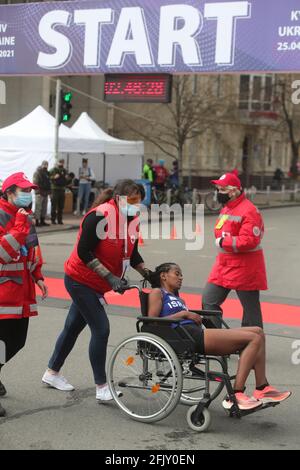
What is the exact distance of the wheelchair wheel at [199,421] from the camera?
507 centimetres

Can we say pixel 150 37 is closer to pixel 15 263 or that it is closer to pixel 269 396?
pixel 15 263

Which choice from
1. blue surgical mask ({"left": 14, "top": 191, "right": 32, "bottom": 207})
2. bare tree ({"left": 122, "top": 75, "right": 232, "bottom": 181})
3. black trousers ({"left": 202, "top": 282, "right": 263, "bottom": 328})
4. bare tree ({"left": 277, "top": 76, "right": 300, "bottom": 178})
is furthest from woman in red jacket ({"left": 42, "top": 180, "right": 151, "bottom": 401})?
bare tree ({"left": 277, "top": 76, "right": 300, "bottom": 178})

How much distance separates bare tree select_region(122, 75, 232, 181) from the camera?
3325 centimetres

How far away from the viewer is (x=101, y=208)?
5516mm

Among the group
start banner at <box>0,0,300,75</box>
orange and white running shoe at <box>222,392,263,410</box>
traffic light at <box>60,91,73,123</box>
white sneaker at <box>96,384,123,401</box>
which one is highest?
start banner at <box>0,0,300,75</box>

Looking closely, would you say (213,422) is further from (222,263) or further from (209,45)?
(209,45)

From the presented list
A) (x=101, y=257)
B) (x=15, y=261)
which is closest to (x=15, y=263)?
(x=15, y=261)

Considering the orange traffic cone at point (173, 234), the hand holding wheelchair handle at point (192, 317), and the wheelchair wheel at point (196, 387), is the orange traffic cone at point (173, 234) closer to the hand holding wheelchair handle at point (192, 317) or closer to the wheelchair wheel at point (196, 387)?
the wheelchair wheel at point (196, 387)

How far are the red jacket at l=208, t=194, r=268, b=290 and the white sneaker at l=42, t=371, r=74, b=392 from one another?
69.8 inches

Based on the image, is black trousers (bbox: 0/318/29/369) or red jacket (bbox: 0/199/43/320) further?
black trousers (bbox: 0/318/29/369)

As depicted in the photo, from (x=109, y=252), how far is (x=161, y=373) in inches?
38.4

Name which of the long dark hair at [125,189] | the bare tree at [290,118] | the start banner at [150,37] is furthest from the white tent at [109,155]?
the long dark hair at [125,189]

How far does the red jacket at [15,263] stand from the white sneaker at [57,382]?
76 cm

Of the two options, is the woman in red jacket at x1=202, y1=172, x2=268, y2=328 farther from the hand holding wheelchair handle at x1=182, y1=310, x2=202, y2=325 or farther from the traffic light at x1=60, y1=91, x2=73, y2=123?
the traffic light at x1=60, y1=91, x2=73, y2=123
